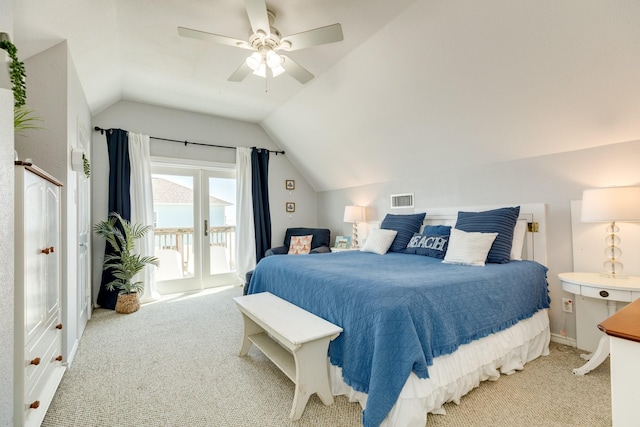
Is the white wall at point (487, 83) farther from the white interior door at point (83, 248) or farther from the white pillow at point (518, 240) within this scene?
the white interior door at point (83, 248)

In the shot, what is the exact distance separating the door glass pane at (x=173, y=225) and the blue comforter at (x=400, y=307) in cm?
268

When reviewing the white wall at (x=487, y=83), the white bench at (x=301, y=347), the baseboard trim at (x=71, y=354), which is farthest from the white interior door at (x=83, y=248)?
the white wall at (x=487, y=83)

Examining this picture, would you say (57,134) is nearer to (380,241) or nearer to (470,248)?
(380,241)

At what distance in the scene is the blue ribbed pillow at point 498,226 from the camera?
2.59 meters

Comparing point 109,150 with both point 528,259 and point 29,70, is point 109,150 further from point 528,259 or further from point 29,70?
point 528,259

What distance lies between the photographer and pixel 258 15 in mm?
1907

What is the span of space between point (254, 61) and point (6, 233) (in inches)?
72.9

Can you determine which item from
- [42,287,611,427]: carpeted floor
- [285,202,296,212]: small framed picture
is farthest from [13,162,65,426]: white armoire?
[285,202,296,212]: small framed picture

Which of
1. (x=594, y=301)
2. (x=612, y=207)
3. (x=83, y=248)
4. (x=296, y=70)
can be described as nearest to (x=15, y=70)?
(x=296, y=70)

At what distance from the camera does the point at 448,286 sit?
183 centimetres

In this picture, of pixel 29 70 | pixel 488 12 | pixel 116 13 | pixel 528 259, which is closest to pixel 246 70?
pixel 116 13

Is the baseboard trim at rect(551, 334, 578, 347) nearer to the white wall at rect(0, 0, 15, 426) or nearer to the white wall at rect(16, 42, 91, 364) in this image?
the white wall at rect(0, 0, 15, 426)

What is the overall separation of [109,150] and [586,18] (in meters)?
4.91

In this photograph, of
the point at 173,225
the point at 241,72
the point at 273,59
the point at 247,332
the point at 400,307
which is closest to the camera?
the point at 400,307
